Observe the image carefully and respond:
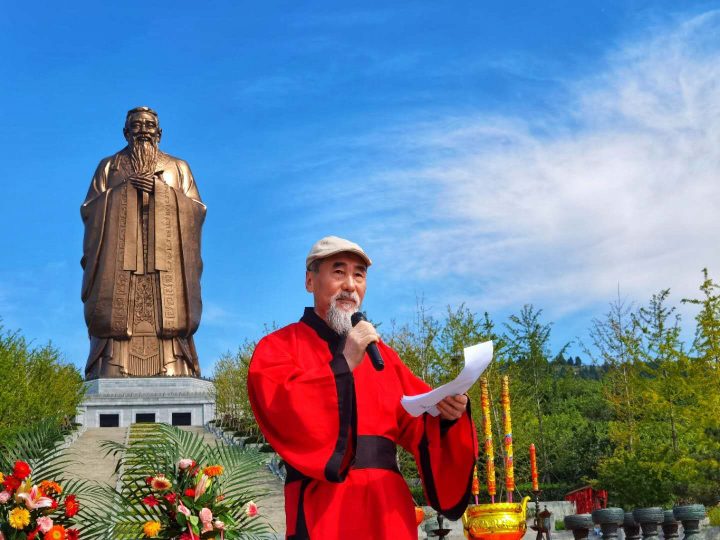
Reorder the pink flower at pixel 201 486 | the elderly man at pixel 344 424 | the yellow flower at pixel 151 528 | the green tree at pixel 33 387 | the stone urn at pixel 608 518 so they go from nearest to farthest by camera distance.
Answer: the elderly man at pixel 344 424, the yellow flower at pixel 151 528, the pink flower at pixel 201 486, the stone urn at pixel 608 518, the green tree at pixel 33 387

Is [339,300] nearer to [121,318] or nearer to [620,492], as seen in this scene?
[620,492]

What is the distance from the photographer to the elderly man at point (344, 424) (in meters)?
4.05

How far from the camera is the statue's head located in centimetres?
3266

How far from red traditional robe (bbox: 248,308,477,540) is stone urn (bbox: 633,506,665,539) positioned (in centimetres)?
668

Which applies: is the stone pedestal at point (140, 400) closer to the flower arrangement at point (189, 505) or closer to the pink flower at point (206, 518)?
the flower arrangement at point (189, 505)

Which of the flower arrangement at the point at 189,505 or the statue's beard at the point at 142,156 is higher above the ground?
the statue's beard at the point at 142,156

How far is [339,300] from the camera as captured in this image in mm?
4477

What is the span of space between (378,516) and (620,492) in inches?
620

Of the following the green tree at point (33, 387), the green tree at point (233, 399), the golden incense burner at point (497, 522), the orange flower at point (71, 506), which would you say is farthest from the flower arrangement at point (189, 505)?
the green tree at point (233, 399)

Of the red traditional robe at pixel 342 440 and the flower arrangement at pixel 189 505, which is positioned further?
the flower arrangement at pixel 189 505

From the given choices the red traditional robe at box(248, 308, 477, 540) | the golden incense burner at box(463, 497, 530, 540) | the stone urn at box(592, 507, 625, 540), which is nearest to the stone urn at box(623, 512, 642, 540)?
the stone urn at box(592, 507, 625, 540)

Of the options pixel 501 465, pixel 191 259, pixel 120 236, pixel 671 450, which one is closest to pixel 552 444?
pixel 501 465

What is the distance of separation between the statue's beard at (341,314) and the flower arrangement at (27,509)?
234cm

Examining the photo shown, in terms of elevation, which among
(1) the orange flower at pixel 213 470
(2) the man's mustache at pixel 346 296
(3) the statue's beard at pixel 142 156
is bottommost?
(1) the orange flower at pixel 213 470
